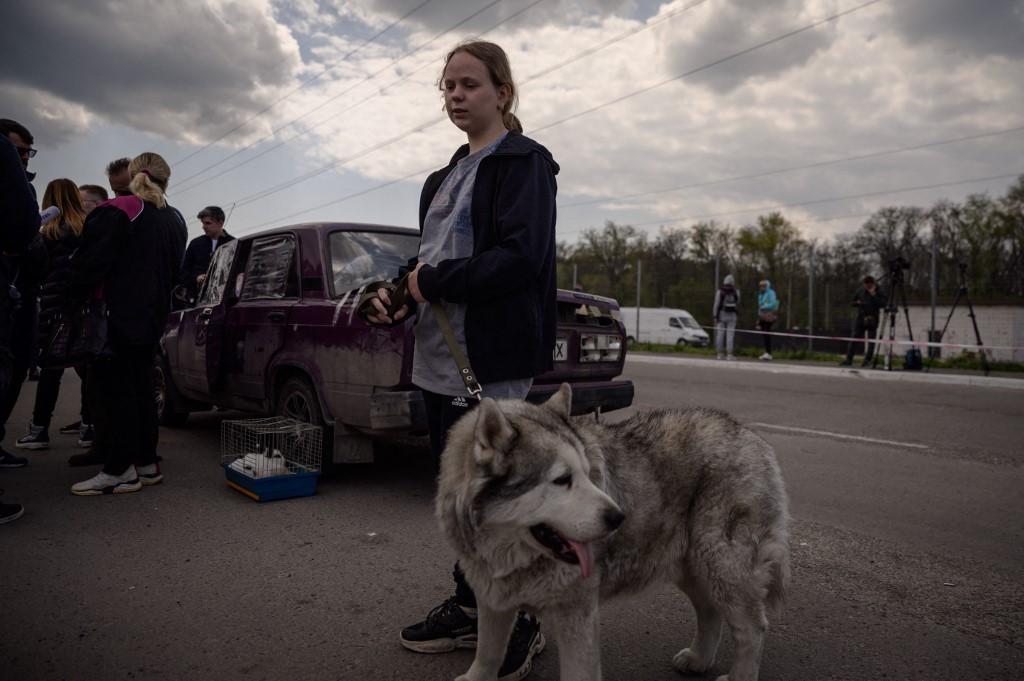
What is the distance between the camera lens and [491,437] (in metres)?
2.13

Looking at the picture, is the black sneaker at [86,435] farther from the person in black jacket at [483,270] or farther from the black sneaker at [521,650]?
the black sneaker at [521,650]

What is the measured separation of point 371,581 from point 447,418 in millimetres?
1317

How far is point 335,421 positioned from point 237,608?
1977 millimetres

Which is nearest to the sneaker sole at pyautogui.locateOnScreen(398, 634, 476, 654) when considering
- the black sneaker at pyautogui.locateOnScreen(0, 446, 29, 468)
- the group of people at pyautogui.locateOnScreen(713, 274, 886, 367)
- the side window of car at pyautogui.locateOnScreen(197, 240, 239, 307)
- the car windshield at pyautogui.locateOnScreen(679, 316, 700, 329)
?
the side window of car at pyautogui.locateOnScreen(197, 240, 239, 307)

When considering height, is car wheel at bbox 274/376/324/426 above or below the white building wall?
below

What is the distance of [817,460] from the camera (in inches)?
251

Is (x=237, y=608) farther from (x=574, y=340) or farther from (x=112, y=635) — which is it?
(x=574, y=340)

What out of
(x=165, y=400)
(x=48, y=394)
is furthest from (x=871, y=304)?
(x=48, y=394)

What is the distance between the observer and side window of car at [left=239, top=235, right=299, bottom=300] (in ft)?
18.6

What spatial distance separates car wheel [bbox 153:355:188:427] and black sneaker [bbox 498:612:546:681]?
6.08 meters

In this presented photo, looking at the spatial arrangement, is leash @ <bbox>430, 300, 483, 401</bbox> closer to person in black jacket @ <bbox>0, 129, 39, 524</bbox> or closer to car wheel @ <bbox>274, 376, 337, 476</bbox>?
car wheel @ <bbox>274, 376, 337, 476</bbox>

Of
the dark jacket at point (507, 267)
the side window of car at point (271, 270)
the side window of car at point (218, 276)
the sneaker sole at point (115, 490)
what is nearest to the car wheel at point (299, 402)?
the side window of car at point (271, 270)

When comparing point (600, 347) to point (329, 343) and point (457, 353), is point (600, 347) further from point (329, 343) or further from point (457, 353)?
point (457, 353)

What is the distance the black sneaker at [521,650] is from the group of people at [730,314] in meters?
17.1
